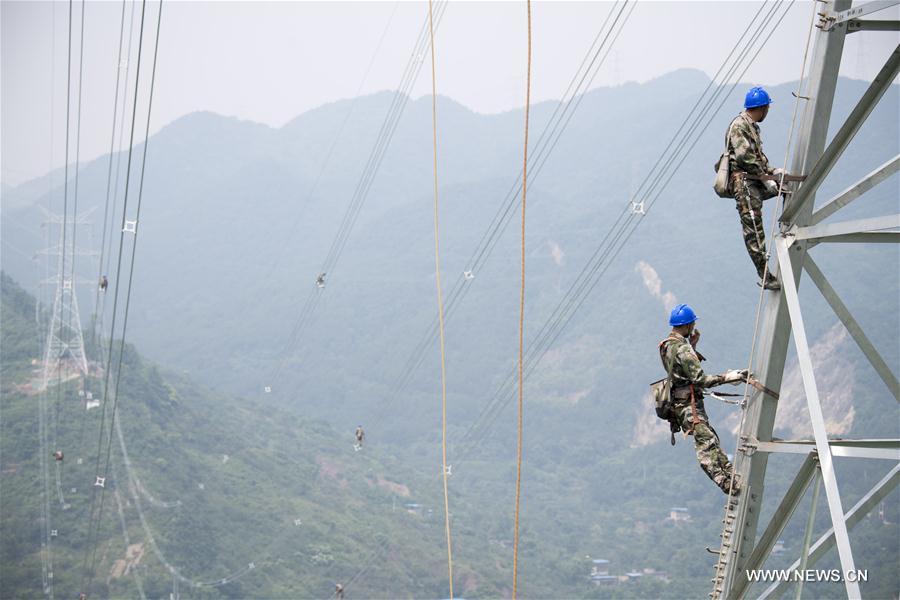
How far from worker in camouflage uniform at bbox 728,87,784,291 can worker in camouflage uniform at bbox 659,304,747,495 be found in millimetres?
1037

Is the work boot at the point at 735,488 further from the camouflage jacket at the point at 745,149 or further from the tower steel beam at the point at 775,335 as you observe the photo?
the camouflage jacket at the point at 745,149

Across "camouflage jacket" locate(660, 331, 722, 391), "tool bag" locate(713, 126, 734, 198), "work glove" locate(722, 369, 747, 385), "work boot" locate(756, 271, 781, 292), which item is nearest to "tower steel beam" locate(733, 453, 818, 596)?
"work glove" locate(722, 369, 747, 385)

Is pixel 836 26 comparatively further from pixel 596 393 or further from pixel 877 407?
pixel 596 393

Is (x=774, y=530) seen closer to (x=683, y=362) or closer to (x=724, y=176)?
(x=683, y=362)

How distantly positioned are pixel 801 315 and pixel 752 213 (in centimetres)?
135

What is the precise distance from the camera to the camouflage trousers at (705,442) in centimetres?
1144

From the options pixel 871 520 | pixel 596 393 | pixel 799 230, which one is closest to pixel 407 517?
pixel 871 520

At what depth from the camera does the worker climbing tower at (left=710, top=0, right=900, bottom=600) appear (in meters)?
10.3

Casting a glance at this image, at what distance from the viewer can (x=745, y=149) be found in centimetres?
1174

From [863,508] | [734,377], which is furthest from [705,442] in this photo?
[863,508]

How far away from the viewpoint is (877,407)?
125 meters

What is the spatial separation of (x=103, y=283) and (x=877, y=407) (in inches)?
4193

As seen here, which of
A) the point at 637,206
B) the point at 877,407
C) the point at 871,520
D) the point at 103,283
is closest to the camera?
the point at 637,206

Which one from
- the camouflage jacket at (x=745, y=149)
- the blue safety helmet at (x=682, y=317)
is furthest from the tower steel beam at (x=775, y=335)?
the blue safety helmet at (x=682, y=317)
